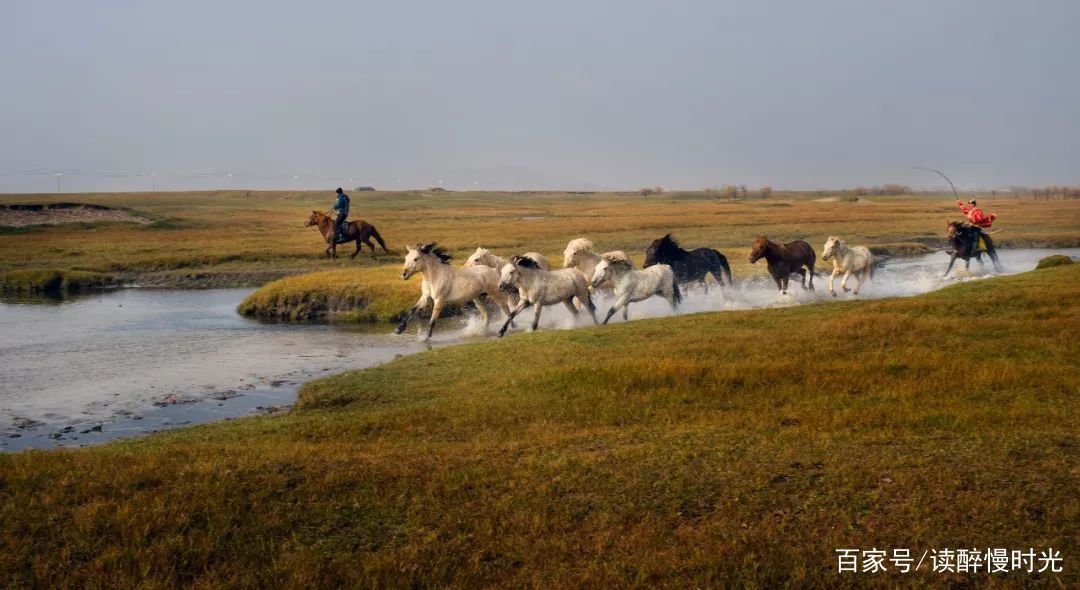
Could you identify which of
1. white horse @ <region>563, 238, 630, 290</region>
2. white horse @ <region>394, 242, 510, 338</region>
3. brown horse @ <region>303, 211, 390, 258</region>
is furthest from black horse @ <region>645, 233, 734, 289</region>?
brown horse @ <region>303, 211, 390, 258</region>

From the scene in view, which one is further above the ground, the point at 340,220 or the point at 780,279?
the point at 340,220

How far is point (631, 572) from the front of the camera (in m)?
7.27

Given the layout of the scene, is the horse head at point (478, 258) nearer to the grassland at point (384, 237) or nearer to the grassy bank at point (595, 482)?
the grassland at point (384, 237)

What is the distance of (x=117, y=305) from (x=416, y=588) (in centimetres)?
2955

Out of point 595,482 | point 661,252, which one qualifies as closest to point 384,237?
point 661,252

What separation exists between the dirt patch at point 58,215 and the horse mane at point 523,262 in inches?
1984

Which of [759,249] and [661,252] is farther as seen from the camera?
[759,249]

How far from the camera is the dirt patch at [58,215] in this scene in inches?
2445

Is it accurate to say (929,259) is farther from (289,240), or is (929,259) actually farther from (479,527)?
(479,527)

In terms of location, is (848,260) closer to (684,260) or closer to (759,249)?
(759,249)

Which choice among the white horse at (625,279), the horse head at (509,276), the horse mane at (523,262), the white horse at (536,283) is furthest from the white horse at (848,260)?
the horse head at (509,276)

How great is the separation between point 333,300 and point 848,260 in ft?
Answer: 55.0

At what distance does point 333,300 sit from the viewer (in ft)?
99.6

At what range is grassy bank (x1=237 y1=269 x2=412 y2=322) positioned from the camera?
29200 mm
